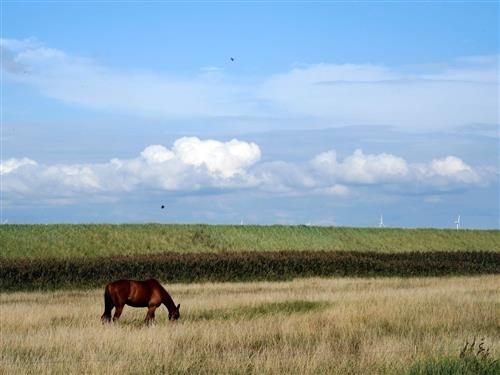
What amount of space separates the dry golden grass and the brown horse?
45 cm

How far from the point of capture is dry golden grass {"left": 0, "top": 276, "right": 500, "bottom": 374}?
12.1m

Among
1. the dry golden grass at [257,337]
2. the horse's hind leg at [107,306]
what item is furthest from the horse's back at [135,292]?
the dry golden grass at [257,337]

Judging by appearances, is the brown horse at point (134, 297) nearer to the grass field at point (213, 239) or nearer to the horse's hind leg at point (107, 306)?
the horse's hind leg at point (107, 306)

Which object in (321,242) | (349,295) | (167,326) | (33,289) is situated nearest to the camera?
(167,326)

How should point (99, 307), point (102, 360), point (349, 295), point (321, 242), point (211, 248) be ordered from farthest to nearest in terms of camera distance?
point (321, 242) → point (211, 248) → point (349, 295) → point (99, 307) → point (102, 360)

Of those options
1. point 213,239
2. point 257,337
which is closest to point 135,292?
point 257,337

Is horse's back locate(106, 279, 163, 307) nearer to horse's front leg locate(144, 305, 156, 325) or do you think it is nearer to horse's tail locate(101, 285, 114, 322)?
horse's tail locate(101, 285, 114, 322)

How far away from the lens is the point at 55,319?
20453 mm

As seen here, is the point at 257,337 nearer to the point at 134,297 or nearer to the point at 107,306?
the point at 134,297

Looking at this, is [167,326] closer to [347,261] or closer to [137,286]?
[137,286]

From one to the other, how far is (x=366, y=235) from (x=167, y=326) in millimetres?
70997

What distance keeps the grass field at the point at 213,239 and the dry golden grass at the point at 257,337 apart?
1623 inches

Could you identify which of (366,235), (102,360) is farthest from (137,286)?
(366,235)

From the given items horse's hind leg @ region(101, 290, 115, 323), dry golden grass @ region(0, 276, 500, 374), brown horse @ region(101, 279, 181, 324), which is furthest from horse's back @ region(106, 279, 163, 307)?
dry golden grass @ region(0, 276, 500, 374)
